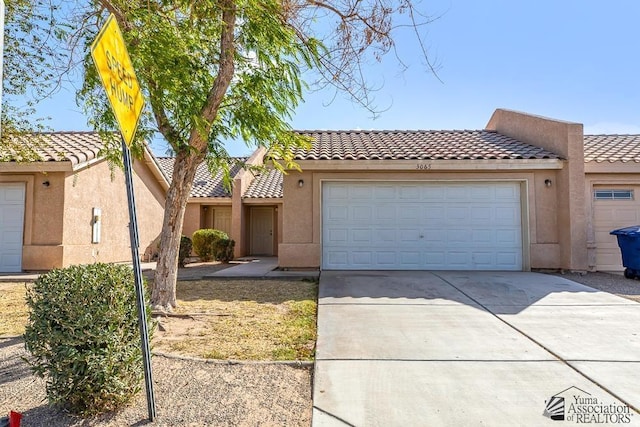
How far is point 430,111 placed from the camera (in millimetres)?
8508

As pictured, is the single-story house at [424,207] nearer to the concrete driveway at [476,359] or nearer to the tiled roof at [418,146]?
the tiled roof at [418,146]

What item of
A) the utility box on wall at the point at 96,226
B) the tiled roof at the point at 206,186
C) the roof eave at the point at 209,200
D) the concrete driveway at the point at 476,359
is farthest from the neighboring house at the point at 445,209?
the roof eave at the point at 209,200

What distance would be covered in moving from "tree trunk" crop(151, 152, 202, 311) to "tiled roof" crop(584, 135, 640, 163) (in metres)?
11.0

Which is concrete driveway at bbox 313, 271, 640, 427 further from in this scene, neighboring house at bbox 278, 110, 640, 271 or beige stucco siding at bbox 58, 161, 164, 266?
beige stucco siding at bbox 58, 161, 164, 266

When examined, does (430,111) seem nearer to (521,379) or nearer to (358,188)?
(358,188)

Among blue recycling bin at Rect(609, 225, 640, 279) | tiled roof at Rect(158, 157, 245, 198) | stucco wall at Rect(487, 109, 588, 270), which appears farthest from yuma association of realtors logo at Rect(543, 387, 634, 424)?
tiled roof at Rect(158, 157, 245, 198)

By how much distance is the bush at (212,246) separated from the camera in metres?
15.2

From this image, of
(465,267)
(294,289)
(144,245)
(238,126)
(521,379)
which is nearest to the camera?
(521,379)

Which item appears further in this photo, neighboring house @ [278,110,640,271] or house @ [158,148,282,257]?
house @ [158,148,282,257]

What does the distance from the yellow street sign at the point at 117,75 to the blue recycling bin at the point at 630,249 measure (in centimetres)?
1175

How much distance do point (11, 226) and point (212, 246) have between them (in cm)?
617

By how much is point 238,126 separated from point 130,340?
13.4 feet

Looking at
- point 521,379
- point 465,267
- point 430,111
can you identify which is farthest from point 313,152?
point 521,379

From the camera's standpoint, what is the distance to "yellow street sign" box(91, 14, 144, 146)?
2840 millimetres
